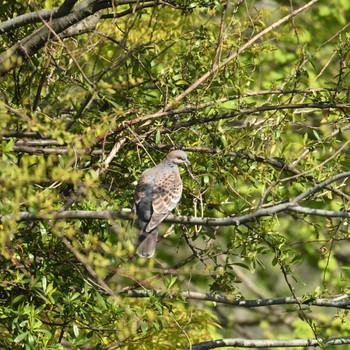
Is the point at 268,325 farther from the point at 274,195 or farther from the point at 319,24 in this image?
the point at 274,195

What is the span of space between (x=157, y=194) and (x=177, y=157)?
0.26m

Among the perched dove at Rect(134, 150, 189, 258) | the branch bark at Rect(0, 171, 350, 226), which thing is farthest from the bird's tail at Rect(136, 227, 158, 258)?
the branch bark at Rect(0, 171, 350, 226)

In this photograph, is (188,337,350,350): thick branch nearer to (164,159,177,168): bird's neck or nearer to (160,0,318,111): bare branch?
(164,159,177,168): bird's neck

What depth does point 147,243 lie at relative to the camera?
5.83 metres

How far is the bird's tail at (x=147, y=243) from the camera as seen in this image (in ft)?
18.8

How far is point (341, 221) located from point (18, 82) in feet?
6.89

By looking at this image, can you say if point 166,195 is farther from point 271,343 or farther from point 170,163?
point 271,343

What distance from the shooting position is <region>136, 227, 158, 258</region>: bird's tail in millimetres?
5738

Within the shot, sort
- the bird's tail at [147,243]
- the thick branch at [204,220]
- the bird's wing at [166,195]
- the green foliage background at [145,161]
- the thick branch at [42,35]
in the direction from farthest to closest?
the bird's tail at [147,243] < the bird's wing at [166,195] < the thick branch at [42,35] < the green foliage background at [145,161] < the thick branch at [204,220]

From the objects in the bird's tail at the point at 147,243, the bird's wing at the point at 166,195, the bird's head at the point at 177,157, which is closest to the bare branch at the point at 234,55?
the bird's head at the point at 177,157

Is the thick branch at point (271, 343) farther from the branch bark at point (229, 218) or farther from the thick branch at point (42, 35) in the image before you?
the thick branch at point (42, 35)

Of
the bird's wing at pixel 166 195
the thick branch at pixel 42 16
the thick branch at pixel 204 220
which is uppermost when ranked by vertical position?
the thick branch at pixel 42 16

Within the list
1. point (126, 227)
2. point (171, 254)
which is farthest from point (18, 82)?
point (171, 254)

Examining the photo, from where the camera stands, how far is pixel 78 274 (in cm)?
538
